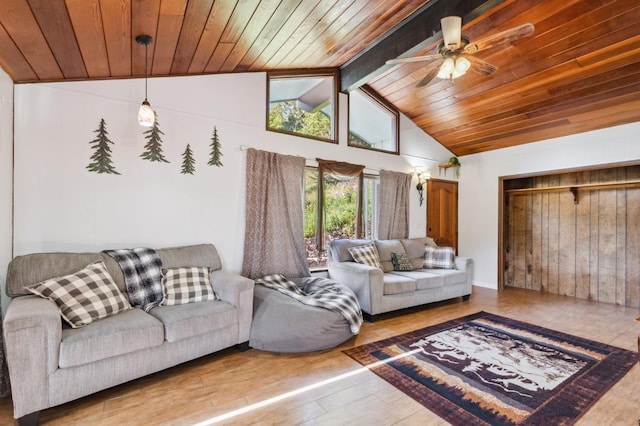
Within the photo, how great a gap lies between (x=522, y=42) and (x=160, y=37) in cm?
357

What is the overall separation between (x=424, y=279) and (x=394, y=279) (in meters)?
0.48

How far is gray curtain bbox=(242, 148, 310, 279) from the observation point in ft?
12.7

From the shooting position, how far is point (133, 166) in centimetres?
324

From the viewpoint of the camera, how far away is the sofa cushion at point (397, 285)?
12.8 feet

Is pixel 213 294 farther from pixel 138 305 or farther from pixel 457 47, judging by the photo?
pixel 457 47

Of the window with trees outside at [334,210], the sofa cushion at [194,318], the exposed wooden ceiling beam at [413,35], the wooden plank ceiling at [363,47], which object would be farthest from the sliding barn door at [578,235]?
the sofa cushion at [194,318]

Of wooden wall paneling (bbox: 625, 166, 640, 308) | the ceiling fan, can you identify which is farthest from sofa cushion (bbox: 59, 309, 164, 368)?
wooden wall paneling (bbox: 625, 166, 640, 308)

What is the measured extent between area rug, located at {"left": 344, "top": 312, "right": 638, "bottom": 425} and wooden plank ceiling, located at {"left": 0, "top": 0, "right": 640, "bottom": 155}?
2953 mm

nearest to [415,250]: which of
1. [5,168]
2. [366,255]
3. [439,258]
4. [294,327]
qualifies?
[439,258]

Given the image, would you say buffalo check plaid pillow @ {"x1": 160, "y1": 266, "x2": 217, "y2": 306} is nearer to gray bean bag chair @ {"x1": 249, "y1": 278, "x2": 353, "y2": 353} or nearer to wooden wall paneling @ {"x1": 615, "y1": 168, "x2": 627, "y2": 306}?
gray bean bag chair @ {"x1": 249, "y1": 278, "x2": 353, "y2": 353}

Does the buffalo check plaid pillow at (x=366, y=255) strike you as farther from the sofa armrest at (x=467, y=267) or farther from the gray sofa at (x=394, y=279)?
the sofa armrest at (x=467, y=267)

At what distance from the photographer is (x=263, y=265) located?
12.8 ft

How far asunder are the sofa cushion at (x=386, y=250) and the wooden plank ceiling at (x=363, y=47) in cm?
233

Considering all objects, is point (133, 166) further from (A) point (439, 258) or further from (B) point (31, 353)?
(A) point (439, 258)
